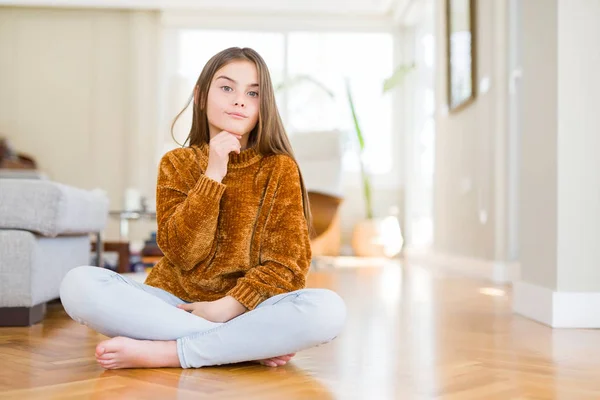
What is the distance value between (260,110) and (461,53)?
12.1 ft

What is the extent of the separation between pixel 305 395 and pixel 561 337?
1113 millimetres

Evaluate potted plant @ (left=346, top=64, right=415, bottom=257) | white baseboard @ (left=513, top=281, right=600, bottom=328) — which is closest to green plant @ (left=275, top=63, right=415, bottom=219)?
potted plant @ (left=346, top=64, right=415, bottom=257)

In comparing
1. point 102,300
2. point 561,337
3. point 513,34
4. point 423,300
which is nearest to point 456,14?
point 513,34

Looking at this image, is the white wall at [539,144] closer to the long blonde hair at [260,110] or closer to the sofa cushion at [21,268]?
the long blonde hair at [260,110]

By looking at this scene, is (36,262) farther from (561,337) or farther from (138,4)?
(138,4)

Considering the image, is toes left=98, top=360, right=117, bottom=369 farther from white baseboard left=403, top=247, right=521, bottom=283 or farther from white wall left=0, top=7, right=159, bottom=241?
white wall left=0, top=7, right=159, bottom=241

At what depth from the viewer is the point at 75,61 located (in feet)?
24.6

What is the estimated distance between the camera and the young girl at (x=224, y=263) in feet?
4.81

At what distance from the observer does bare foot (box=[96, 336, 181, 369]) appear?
1.44m

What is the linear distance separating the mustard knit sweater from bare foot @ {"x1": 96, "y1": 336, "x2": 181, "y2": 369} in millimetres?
165

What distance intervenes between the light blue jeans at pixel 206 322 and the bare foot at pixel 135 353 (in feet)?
0.06

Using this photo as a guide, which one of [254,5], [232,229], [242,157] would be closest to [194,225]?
[232,229]

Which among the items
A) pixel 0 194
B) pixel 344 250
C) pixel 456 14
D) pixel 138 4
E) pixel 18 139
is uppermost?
pixel 138 4

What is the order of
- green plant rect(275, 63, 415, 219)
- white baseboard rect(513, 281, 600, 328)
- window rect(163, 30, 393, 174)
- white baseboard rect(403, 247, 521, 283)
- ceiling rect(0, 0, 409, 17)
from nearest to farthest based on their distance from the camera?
white baseboard rect(513, 281, 600, 328), white baseboard rect(403, 247, 521, 283), green plant rect(275, 63, 415, 219), ceiling rect(0, 0, 409, 17), window rect(163, 30, 393, 174)
